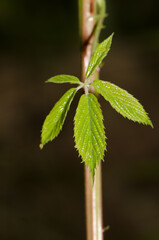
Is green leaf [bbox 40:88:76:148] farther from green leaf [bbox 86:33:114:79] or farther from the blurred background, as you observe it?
the blurred background

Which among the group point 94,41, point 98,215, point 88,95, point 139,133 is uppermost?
point 139,133

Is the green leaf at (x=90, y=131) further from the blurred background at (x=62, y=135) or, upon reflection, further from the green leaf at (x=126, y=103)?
the blurred background at (x=62, y=135)

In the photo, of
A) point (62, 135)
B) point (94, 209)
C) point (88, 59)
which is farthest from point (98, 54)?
point (62, 135)

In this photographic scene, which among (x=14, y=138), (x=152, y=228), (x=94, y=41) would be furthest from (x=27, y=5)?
(x=94, y=41)

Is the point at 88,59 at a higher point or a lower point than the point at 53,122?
higher

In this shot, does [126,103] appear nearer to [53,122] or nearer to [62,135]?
[53,122]

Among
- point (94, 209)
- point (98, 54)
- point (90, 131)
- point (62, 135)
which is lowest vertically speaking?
point (94, 209)

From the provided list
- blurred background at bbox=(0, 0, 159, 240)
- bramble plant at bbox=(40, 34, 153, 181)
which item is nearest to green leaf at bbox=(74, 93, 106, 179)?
bramble plant at bbox=(40, 34, 153, 181)

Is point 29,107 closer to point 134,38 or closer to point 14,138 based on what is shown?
point 14,138
